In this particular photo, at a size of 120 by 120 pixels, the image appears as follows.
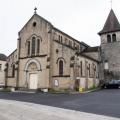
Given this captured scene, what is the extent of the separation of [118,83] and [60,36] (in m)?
12.3

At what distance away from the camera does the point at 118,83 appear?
3697 centimetres

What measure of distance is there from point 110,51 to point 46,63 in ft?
59.2

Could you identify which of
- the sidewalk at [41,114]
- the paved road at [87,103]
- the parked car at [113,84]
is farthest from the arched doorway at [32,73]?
the sidewalk at [41,114]

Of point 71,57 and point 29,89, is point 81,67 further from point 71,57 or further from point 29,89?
point 29,89

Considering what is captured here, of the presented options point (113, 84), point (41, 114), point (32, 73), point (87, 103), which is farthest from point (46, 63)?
point (41, 114)

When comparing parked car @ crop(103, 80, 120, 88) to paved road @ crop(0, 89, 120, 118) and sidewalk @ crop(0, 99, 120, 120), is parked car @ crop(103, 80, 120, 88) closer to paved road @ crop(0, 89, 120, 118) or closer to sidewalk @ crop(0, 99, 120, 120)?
paved road @ crop(0, 89, 120, 118)

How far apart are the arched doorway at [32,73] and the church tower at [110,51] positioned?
1521 cm

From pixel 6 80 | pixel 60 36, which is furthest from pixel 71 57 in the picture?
pixel 6 80

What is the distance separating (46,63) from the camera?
3328 cm

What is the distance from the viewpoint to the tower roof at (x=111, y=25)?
47656mm

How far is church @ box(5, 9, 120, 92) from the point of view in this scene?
32000mm

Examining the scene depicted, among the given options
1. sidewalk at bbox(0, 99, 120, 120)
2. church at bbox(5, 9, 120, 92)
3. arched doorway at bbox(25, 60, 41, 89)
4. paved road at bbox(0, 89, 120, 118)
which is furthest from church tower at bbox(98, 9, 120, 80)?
sidewalk at bbox(0, 99, 120, 120)

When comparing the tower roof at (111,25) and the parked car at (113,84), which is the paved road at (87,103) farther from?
the tower roof at (111,25)

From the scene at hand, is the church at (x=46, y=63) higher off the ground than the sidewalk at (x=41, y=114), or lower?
higher
